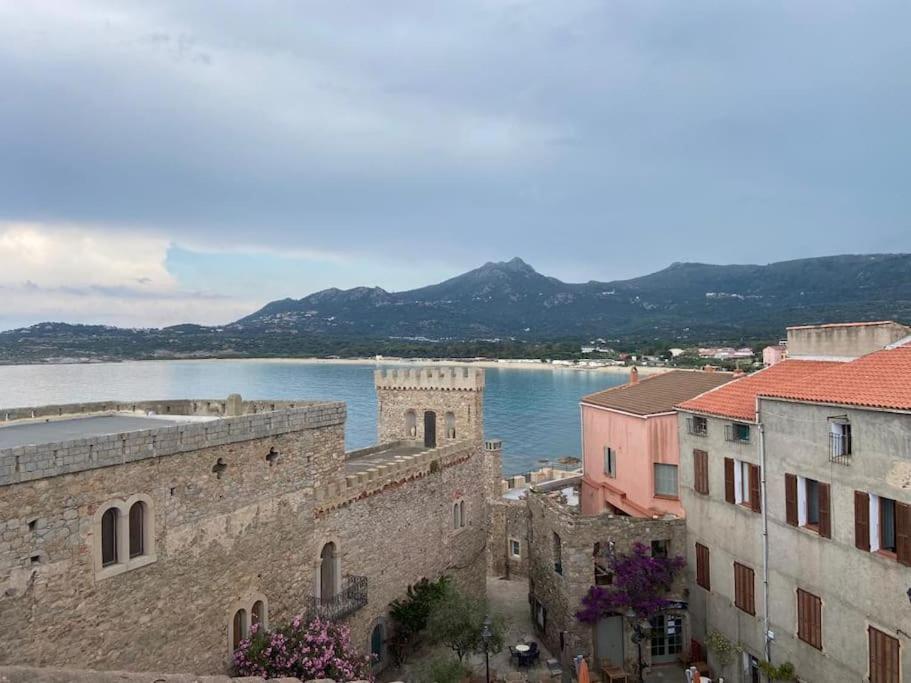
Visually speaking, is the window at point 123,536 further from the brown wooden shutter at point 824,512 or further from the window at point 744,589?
the window at point 744,589

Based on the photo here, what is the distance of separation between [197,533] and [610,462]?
17.4m

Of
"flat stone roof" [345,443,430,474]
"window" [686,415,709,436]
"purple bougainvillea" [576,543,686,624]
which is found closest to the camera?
"purple bougainvillea" [576,543,686,624]

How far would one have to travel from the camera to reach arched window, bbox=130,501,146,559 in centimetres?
1395

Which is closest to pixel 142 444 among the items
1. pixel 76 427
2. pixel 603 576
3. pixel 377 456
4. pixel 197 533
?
pixel 197 533

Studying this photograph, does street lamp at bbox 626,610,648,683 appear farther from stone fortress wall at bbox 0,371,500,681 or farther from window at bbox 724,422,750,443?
stone fortress wall at bbox 0,371,500,681

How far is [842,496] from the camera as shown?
622 inches

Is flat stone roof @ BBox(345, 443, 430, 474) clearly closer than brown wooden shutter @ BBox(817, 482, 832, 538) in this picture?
No

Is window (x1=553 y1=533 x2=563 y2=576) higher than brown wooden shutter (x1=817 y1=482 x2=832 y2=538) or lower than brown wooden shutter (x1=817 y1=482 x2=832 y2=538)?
lower

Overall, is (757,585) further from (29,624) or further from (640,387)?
(29,624)

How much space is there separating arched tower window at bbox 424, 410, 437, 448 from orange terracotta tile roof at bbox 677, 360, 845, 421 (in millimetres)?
12470

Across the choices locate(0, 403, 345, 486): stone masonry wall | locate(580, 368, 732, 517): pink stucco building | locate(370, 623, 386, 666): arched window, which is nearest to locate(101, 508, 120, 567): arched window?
locate(0, 403, 345, 486): stone masonry wall

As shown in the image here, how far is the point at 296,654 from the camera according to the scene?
55.4 feet

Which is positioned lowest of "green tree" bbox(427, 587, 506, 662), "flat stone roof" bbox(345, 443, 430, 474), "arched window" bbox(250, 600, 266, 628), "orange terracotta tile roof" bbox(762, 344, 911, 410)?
"green tree" bbox(427, 587, 506, 662)

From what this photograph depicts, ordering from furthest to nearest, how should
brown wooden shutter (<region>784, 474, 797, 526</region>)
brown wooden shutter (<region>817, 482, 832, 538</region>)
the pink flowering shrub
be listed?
brown wooden shutter (<region>784, 474, 797, 526</region>)
the pink flowering shrub
brown wooden shutter (<region>817, 482, 832, 538</region>)
